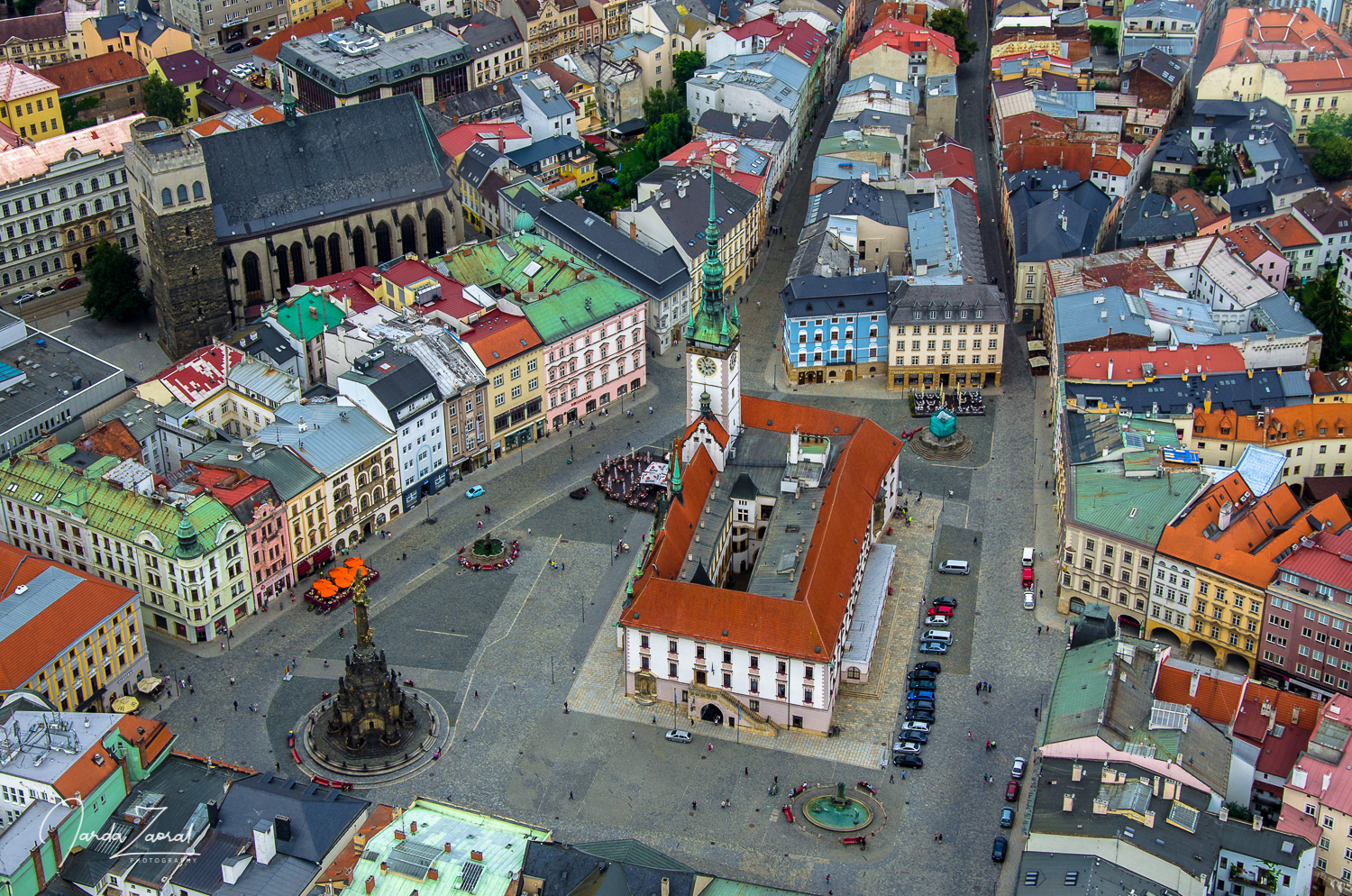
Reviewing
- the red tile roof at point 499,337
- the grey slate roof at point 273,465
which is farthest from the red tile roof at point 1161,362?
the grey slate roof at point 273,465

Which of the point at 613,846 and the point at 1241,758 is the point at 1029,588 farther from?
the point at 613,846

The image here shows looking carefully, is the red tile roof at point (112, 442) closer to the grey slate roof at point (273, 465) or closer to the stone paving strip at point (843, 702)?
the grey slate roof at point (273, 465)

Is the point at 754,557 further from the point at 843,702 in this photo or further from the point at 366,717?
the point at 366,717

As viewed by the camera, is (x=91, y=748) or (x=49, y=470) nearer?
(x=91, y=748)

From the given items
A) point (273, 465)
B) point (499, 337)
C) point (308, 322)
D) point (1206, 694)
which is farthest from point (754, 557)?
point (308, 322)

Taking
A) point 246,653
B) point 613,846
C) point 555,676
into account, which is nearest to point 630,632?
point 555,676
